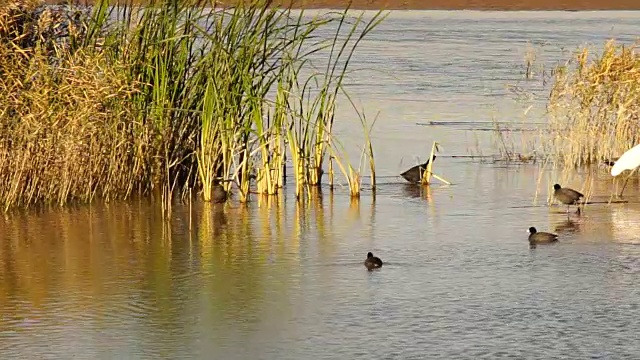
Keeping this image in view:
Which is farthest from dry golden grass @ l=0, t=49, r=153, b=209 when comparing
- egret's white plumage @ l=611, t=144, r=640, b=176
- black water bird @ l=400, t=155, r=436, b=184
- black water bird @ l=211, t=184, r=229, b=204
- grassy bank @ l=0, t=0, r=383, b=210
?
egret's white plumage @ l=611, t=144, r=640, b=176

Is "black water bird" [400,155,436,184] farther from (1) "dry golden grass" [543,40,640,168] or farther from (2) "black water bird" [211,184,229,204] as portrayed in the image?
(2) "black water bird" [211,184,229,204]

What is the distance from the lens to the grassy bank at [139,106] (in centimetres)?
1001

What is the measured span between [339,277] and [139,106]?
3.27m

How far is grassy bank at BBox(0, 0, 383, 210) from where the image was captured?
32.8ft

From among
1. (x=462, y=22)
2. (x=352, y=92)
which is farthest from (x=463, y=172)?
(x=462, y=22)

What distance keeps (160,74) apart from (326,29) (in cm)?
2156

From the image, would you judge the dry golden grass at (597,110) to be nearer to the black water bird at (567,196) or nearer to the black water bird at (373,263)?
the black water bird at (567,196)

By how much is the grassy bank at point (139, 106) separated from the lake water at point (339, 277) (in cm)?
31

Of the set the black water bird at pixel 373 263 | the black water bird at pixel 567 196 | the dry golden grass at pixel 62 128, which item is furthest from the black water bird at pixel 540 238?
the dry golden grass at pixel 62 128

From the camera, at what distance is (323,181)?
11.7m

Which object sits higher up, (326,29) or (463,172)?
(326,29)

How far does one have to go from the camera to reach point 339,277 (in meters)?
7.94

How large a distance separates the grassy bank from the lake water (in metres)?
0.31

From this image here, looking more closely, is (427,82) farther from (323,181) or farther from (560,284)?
(560,284)
